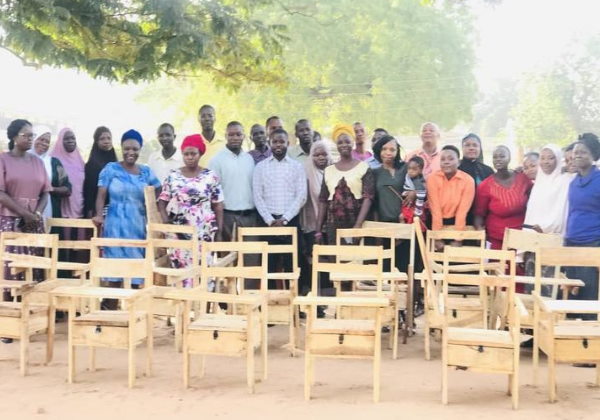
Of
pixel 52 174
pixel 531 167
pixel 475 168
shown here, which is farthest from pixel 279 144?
pixel 531 167

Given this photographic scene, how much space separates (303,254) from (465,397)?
3.22m

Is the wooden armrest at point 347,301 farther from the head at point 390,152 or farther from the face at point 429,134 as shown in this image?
the face at point 429,134

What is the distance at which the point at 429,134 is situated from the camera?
861 cm

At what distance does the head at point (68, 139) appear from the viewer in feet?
27.6

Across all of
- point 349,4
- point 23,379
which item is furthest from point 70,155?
point 349,4

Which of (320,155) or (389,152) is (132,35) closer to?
(320,155)

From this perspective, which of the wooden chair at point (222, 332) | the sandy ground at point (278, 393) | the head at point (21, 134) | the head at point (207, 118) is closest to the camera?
the sandy ground at point (278, 393)

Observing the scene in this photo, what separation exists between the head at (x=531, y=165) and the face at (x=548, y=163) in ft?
3.86

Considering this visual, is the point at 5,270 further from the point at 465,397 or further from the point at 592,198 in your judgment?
the point at 592,198

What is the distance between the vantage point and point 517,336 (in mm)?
5262

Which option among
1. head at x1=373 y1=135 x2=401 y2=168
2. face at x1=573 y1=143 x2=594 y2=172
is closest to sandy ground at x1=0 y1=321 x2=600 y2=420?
face at x1=573 y1=143 x2=594 y2=172

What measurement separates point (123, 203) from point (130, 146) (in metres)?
0.58

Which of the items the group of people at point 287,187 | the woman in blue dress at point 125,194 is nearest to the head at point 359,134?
the group of people at point 287,187

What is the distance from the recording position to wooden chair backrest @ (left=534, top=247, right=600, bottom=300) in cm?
607
